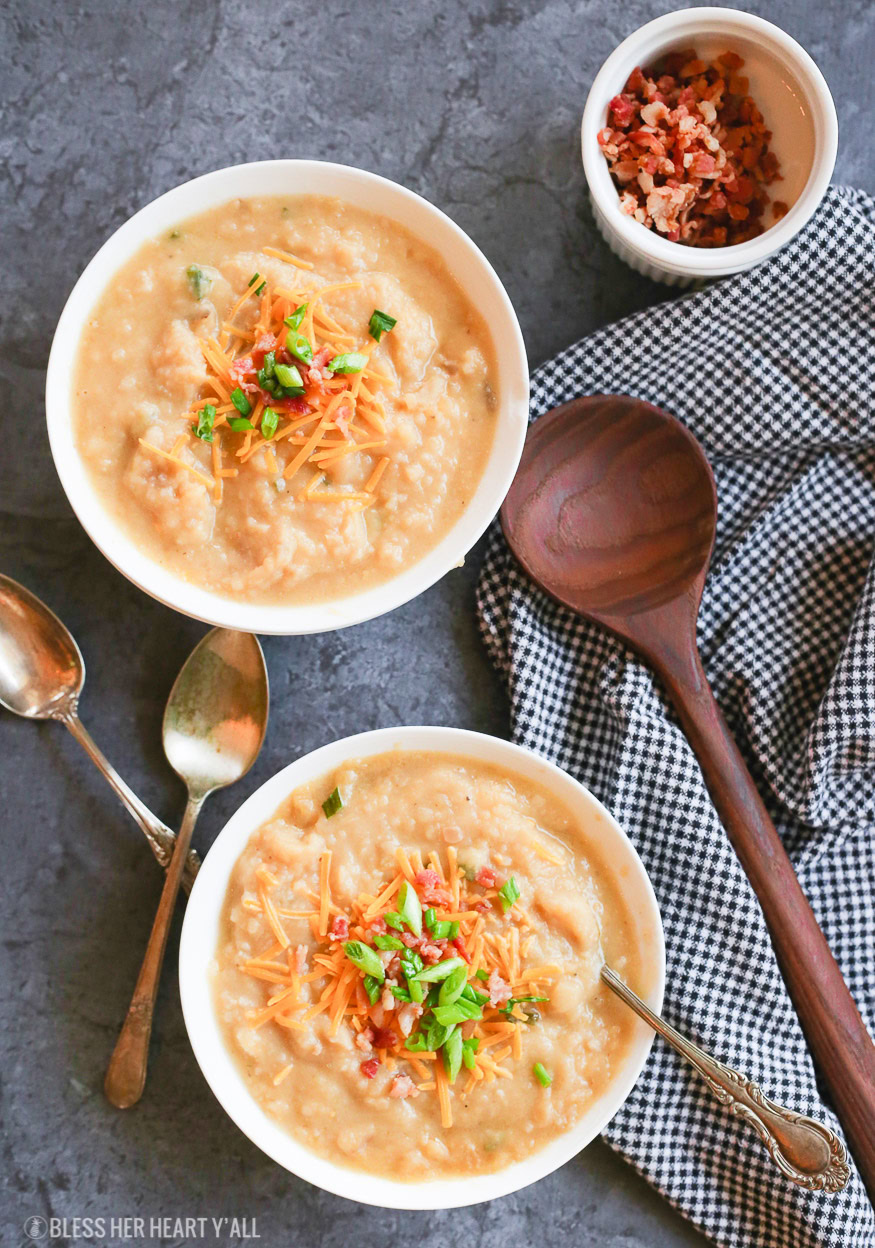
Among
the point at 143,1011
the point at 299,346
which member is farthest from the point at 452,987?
the point at 299,346

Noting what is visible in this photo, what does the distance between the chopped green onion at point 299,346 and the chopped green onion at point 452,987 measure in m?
1.32

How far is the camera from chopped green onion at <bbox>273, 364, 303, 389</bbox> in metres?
2.22

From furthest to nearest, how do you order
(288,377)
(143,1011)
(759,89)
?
(759,89) → (143,1011) → (288,377)

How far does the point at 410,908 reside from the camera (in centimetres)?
232

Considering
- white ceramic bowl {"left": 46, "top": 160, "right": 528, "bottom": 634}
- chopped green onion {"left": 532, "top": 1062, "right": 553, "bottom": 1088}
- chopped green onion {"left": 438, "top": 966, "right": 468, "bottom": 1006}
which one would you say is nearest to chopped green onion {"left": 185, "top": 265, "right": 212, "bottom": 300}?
white ceramic bowl {"left": 46, "top": 160, "right": 528, "bottom": 634}

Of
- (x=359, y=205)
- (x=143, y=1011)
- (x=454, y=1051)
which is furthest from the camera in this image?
(x=143, y=1011)

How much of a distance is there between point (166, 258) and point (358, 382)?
0.53 meters

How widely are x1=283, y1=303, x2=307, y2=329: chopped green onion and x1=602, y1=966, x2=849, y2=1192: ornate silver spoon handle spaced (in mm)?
1583

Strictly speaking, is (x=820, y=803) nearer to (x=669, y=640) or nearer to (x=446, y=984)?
(x=669, y=640)

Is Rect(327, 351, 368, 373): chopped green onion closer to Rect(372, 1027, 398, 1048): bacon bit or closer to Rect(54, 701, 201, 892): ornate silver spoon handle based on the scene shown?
Rect(54, 701, 201, 892): ornate silver spoon handle

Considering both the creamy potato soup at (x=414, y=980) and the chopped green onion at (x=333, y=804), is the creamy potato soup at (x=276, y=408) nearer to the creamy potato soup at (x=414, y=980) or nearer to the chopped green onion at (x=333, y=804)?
the chopped green onion at (x=333, y=804)

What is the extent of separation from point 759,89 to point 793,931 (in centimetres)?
212

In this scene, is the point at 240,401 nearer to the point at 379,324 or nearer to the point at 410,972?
the point at 379,324

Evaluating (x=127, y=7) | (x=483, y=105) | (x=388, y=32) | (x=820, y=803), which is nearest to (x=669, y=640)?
(x=820, y=803)
